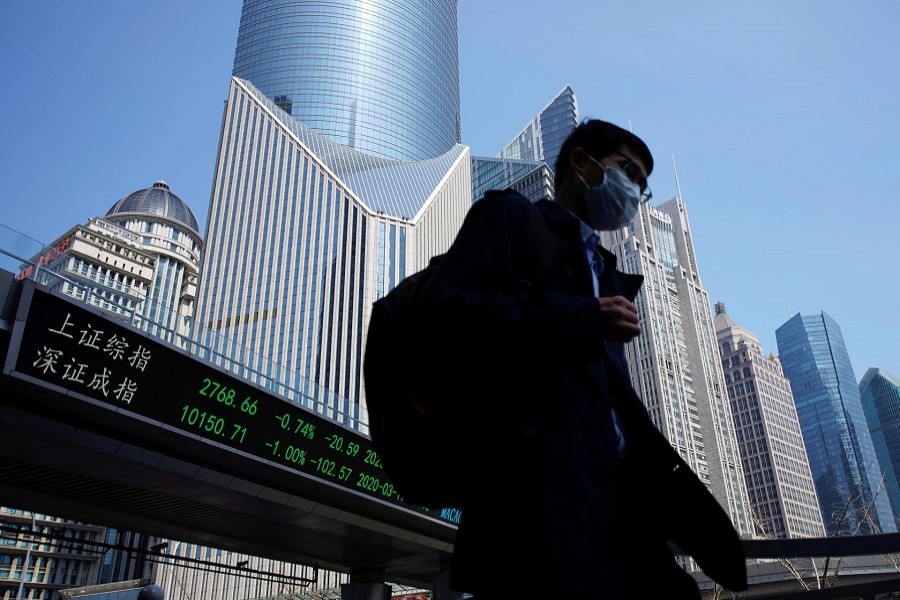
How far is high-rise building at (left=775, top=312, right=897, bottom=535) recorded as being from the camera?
4674 inches

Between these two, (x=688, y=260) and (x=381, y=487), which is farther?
(x=688, y=260)

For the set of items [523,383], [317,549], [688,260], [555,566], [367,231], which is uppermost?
[688,260]

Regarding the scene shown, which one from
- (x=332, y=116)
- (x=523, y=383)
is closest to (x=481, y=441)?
(x=523, y=383)

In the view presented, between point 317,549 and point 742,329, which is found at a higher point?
point 742,329

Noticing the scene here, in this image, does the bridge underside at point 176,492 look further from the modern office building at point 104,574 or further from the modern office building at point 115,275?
the modern office building at point 104,574

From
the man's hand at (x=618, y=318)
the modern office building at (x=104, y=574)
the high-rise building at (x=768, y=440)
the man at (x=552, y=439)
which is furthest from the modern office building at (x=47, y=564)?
the high-rise building at (x=768, y=440)

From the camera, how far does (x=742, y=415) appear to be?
97562 mm

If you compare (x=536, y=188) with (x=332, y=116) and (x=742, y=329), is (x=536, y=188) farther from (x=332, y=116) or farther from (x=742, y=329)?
(x=742, y=329)

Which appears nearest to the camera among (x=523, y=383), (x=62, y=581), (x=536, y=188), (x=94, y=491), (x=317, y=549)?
(x=523, y=383)

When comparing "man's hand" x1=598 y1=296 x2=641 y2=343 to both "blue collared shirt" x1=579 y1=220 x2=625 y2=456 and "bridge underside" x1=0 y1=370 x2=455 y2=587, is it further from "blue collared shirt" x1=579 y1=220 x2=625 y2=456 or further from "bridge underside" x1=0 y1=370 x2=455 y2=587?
"bridge underside" x1=0 y1=370 x2=455 y2=587

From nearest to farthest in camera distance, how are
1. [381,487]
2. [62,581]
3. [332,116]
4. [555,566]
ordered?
[555,566] → [381,487] → [62,581] → [332,116]

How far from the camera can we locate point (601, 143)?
2020 millimetres

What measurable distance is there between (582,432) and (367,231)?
248 feet

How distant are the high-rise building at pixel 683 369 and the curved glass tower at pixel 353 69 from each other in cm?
3322
